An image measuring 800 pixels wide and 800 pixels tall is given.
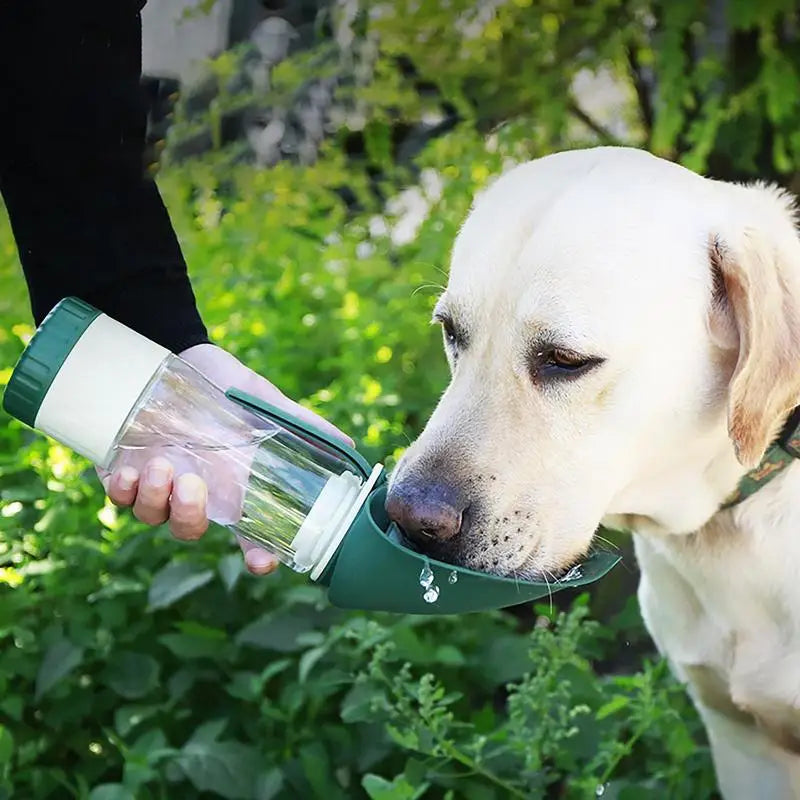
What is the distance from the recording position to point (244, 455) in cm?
217

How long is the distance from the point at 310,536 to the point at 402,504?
15 cm

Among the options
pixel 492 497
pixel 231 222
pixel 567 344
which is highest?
pixel 567 344

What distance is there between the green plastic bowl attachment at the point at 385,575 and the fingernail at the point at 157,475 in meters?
0.15

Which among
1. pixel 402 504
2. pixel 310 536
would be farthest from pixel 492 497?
pixel 310 536

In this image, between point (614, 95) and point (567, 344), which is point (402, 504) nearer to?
point (567, 344)

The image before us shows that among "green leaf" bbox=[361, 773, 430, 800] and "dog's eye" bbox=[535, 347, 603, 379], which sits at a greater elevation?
"dog's eye" bbox=[535, 347, 603, 379]

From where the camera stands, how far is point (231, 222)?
Answer: 4.96 meters

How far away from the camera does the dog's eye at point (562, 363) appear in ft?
Result: 6.64

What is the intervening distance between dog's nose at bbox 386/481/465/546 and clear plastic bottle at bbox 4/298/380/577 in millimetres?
75

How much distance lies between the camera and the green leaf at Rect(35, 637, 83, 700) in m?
2.61

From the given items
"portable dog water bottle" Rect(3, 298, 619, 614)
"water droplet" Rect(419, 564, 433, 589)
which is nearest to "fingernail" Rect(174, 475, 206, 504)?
"portable dog water bottle" Rect(3, 298, 619, 614)

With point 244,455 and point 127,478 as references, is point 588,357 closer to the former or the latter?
point 244,455

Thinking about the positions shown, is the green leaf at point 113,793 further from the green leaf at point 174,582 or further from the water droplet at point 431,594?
the water droplet at point 431,594

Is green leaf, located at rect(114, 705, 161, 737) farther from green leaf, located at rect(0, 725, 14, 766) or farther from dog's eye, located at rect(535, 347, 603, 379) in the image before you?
dog's eye, located at rect(535, 347, 603, 379)
